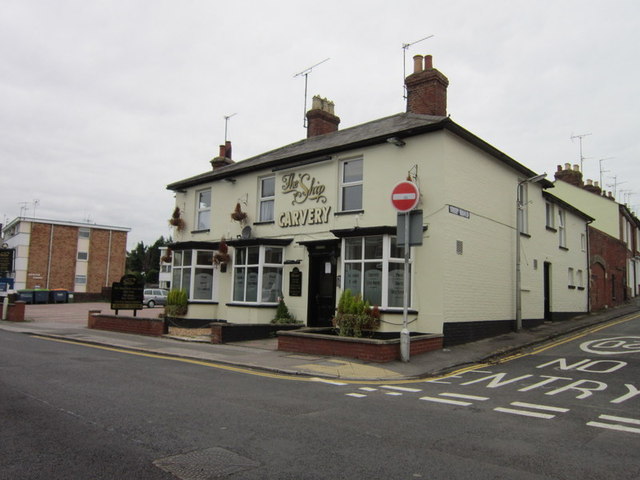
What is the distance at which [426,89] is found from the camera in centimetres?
1614

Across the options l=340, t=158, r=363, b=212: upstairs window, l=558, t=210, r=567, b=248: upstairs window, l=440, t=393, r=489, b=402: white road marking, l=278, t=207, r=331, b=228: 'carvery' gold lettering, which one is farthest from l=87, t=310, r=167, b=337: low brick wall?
l=558, t=210, r=567, b=248: upstairs window

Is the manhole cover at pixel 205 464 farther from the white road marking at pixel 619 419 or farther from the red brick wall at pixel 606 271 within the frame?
the red brick wall at pixel 606 271

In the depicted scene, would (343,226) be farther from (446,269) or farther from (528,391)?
(528,391)

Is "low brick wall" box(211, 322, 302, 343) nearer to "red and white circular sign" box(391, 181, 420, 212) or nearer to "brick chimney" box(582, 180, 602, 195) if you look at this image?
"red and white circular sign" box(391, 181, 420, 212)

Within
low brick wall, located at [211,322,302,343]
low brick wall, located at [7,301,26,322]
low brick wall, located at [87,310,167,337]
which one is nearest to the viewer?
low brick wall, located at [211,322,302,343]

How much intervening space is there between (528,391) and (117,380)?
6996 millimetres

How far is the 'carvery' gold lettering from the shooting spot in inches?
634

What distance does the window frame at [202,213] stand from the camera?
2088 cm

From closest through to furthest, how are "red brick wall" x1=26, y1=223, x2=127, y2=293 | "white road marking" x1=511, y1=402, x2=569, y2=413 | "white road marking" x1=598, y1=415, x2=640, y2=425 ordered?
"white road marking" x1=598, y1=415, x2=640, y2=425 → "white road marking" x1=511, y1=402, x2=569, y2=413 → "red brick wall" x1=26, y1=223, x2=127, y2=293

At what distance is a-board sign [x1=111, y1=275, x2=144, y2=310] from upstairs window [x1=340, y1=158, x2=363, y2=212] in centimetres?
989

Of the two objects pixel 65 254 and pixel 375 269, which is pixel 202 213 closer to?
pixel 375 269

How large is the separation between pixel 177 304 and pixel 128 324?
2093 mm

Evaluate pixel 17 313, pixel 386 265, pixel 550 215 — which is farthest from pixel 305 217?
pixel 17 313

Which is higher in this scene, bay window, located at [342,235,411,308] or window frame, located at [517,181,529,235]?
window frame, located at [517,181,529,235]
